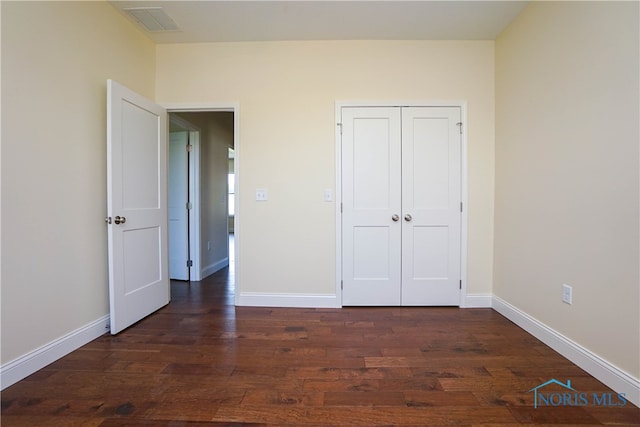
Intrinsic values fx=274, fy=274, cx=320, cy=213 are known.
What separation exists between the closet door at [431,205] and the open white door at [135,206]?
92.5 inches

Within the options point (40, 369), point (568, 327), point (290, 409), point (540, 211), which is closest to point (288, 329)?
point (290, 409)

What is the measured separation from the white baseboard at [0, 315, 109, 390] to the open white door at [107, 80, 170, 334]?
124mm

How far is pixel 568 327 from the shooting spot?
5.98 feet

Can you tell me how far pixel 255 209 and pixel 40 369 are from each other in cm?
180

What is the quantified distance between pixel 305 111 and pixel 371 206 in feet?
3.72

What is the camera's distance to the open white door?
2.09 metres

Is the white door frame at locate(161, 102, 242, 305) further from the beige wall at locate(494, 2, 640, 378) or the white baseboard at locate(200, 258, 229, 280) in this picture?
the beige wall at locate(494, 2, 640, 378)

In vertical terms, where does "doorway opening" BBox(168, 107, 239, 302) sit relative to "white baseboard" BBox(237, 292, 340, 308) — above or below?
above

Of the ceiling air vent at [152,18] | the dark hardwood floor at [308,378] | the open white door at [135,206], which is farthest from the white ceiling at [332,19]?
the dark hardwood floor at [308,378]

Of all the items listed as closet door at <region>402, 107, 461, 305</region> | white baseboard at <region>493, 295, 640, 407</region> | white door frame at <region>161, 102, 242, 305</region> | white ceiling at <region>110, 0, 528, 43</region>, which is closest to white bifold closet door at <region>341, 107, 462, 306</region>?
closet door at <region>402, 107, 461, 305</region>

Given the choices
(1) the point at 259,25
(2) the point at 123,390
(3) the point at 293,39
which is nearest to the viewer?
(2) the point at 123,390

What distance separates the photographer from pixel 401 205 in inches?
105

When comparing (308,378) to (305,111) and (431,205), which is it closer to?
(431,205)

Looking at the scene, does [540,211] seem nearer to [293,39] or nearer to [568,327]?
[568,327]
